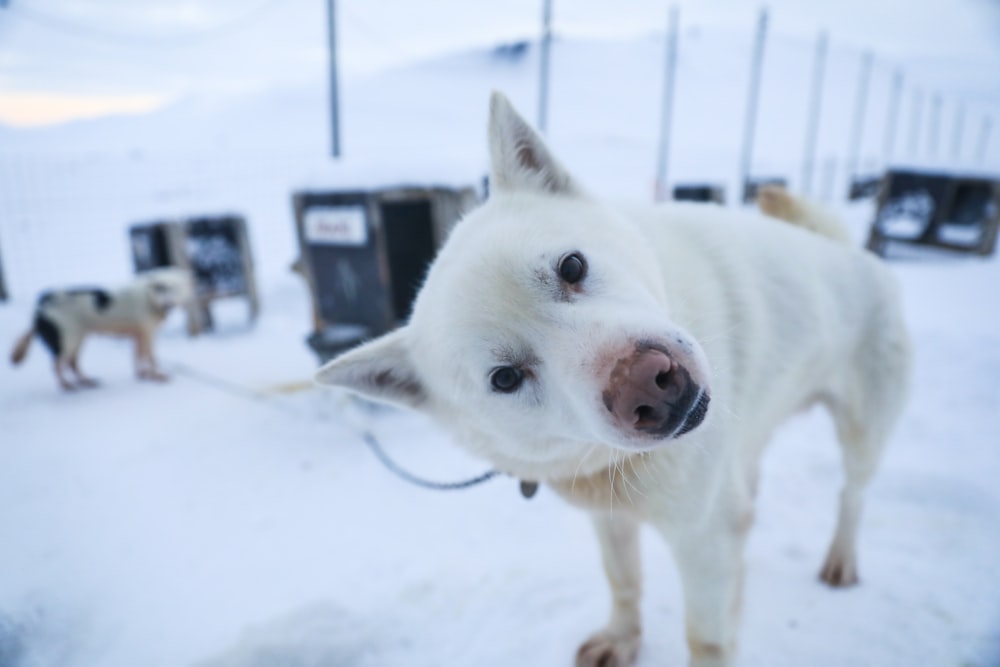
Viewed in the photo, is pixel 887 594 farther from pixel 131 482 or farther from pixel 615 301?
pixel 131 482

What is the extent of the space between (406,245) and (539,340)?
3.14 meters

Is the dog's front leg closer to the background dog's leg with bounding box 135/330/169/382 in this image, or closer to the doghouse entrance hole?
the doghouse entrance hole

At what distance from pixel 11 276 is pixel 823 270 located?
8918 millimetres

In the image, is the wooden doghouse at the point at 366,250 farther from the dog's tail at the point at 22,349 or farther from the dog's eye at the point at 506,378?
the dog's eye at the point at 506,378

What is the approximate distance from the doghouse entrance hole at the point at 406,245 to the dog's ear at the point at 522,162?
8.34ft

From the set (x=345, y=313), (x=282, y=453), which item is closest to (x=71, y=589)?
(x=282, y=453)

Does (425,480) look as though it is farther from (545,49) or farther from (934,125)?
(934,125)

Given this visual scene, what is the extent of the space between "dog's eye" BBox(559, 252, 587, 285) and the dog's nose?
1.06 feet

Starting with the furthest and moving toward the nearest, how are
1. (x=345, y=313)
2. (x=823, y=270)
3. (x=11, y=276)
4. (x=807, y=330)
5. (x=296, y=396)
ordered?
(x=11, y=276) → (x=345, y=313) → (x=296, y=396) → (x=823, y=270) → (x=807, y=330)

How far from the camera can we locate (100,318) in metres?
4.46

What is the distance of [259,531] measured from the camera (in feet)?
8.63

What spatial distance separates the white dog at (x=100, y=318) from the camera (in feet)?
13.8

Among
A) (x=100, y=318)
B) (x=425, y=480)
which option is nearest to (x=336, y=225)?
(x=425, y=480)

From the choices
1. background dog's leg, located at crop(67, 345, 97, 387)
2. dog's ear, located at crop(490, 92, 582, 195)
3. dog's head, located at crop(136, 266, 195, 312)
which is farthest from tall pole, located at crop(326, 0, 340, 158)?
dog's ear, located at crop(490, 92, 582, 195)
